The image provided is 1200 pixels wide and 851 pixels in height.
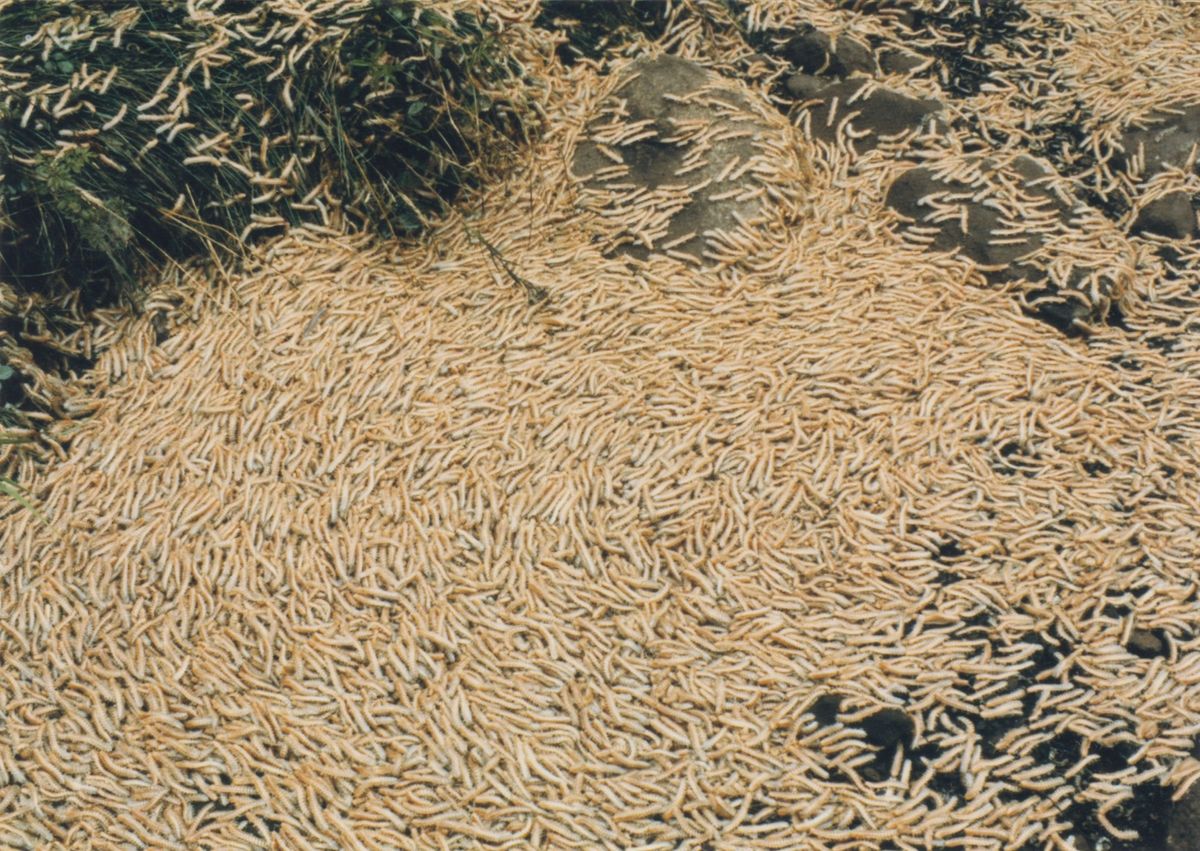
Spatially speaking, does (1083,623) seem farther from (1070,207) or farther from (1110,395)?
(1070,207)

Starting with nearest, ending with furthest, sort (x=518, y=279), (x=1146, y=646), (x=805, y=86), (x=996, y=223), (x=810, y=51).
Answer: (x=1146, y=646), (x=518, y=279), (x=996, y=223), (x=805, y=86), (x=810, y=51)

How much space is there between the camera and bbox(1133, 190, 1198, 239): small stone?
482 cm

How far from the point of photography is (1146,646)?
350cm

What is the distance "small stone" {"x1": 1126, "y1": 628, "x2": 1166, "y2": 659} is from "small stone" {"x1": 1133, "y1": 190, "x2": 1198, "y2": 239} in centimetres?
231

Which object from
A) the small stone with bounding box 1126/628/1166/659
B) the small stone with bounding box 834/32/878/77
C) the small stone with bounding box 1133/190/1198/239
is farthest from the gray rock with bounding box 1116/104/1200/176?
the small stone with bounding box 1126/628/1166/659

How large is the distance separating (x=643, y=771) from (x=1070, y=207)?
3.48 m

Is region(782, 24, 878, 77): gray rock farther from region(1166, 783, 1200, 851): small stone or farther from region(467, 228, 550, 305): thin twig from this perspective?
region(1166, 783, 1200, 851): small stone

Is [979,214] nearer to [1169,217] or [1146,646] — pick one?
[1169,217]

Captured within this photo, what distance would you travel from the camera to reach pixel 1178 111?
5.20 m

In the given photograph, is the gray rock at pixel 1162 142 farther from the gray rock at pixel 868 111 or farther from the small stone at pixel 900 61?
the small stone at pixel 900 61

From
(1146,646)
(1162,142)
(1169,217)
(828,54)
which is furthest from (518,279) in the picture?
(1162,142)

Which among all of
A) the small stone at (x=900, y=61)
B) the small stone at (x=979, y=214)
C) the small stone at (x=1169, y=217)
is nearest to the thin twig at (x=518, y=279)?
the small stone at (x=979, y=214)

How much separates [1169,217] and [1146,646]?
7.97ft

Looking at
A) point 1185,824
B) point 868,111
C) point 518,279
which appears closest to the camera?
point 1185,824
